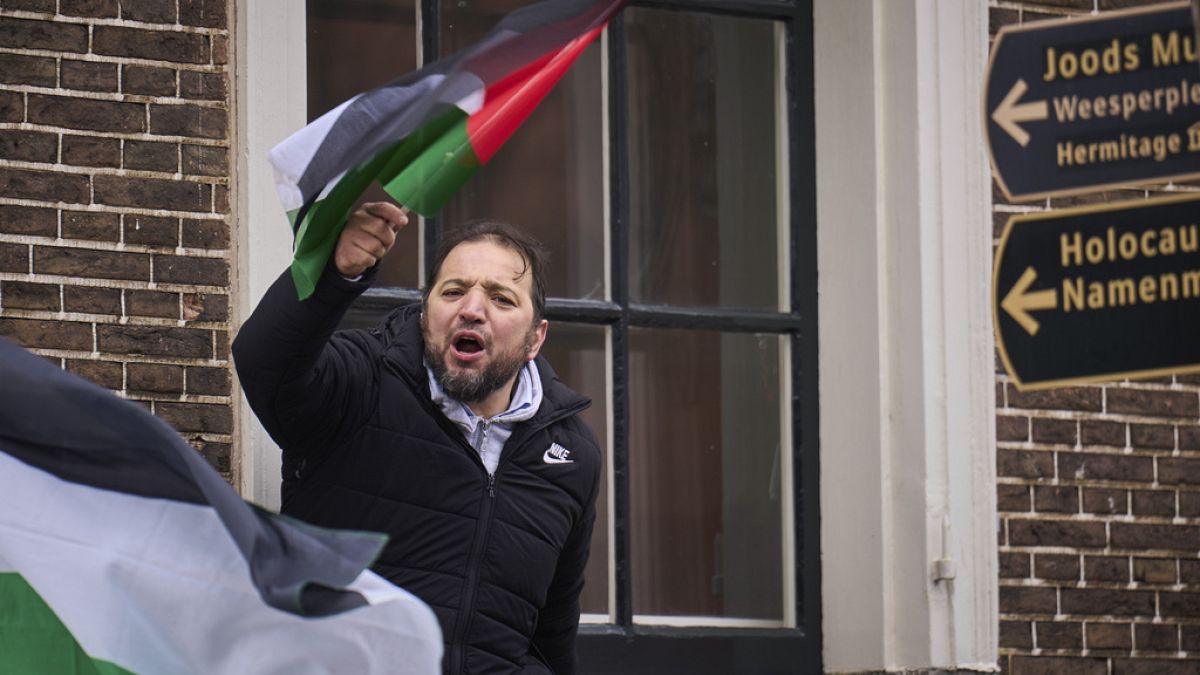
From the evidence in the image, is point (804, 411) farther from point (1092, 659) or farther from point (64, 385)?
point (64, 385)

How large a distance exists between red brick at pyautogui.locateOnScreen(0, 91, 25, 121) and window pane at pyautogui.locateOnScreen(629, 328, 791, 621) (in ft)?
6.68

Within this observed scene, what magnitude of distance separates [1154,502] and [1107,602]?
0.36 meters

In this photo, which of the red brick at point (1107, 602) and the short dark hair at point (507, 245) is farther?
the red brick at point (1107, 602)

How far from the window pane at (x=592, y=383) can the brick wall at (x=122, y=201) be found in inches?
47.7

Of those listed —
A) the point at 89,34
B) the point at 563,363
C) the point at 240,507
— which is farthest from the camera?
the point at 563,363

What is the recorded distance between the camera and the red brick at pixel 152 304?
6.06 m

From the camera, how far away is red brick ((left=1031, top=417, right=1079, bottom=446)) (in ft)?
23.2

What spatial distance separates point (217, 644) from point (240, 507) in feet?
0.95

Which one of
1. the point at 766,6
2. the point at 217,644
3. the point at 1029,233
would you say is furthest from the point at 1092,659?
the point at 217,644

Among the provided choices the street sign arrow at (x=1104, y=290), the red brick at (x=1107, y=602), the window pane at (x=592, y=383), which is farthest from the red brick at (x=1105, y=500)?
the street sign arrow at (x=1104, y=290)

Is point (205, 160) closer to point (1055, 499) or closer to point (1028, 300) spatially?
point (1028, 300)

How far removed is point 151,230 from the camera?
6109 mm

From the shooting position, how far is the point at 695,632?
7.00 meters

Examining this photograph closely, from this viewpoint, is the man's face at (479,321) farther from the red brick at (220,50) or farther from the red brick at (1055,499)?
the red brick at (1055,499)
